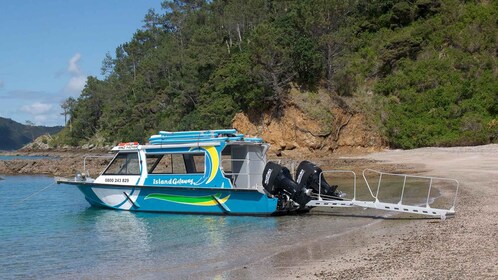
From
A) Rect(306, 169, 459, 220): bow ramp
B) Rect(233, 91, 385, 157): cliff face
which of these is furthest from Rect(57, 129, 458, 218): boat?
Rect(233, 91, 385, 157): cliff face

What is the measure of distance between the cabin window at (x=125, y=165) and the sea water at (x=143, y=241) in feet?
5.05

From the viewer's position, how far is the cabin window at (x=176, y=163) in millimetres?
18297

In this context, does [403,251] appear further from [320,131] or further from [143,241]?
[320,131]

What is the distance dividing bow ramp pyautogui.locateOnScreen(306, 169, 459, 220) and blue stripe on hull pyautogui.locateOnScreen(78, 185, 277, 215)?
5.89 ft

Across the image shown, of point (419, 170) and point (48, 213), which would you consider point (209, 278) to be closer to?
point (48, 213)

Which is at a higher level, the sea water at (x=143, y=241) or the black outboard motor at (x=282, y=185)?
the black outboard motor at (x=282, y=185)

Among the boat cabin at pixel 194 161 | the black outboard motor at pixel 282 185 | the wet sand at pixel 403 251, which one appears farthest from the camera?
the boat cabin at pixel 194 161

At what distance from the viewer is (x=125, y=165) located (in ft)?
63.2

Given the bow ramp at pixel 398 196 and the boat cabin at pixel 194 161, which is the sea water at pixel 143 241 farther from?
the boat cabin at pixel 194 161

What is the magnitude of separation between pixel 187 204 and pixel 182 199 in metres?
0.25

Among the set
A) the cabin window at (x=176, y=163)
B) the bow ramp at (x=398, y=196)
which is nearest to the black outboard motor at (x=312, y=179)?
the bow ramp at (x=398, y=196)

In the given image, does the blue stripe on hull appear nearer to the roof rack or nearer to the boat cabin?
the boat cabin

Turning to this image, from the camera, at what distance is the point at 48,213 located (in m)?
21.3

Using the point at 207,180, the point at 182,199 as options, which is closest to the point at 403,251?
the point at 207,180
